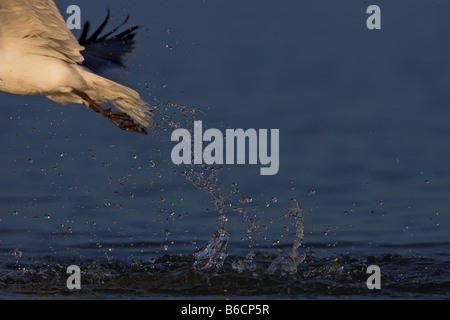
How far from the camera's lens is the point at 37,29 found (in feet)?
20.8

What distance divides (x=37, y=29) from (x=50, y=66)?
32 cm

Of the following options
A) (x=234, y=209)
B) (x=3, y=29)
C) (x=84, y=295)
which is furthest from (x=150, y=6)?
(x=84, y=295)

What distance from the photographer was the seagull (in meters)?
6.18

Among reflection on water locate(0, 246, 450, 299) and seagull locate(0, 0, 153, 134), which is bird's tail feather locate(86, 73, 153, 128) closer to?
seagull locate(0, 0, 153, 134)

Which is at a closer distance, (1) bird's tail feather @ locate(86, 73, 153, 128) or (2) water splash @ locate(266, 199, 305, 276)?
(2) water splash @ locate(266, 199, 305, 276)

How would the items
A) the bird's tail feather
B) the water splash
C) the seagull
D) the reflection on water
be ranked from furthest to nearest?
the bird's tail feather < the water splash < the seagull < the reflection on water

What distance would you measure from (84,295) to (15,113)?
4.81m

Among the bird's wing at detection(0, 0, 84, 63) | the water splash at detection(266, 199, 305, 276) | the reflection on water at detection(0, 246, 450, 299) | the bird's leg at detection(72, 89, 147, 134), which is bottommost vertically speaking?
the reflection on water at detection(0, 246, 450, 299)

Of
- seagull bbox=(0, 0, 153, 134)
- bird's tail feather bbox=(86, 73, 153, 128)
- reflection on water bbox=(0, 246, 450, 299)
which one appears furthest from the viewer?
bird's tail feather bbox=(86, 73, 153, 128)

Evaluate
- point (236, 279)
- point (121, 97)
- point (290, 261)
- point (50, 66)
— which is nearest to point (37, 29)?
point (50, 66)

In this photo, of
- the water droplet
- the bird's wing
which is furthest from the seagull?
the water droplet

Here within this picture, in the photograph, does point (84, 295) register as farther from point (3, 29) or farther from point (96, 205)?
point (96, 205)

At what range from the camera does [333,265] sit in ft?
21.3

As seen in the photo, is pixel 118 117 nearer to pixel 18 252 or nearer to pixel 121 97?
pixel 121 97
